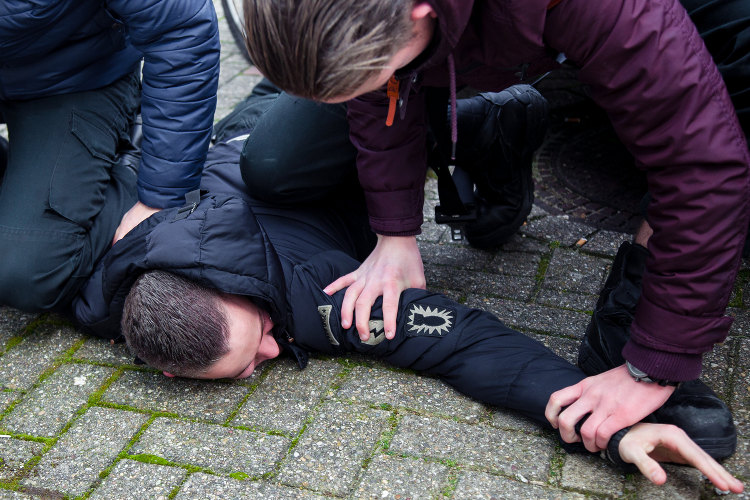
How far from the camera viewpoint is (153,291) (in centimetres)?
210

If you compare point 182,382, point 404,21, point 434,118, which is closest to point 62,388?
point 182,382

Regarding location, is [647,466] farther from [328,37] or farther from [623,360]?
[328,37]

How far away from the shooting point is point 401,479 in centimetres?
189

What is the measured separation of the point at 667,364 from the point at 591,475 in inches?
13.4

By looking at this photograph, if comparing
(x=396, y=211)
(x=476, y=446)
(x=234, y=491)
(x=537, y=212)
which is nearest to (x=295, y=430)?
(x=234, y=491)

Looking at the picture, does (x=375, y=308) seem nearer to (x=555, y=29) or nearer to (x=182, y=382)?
(x=182, y=382)

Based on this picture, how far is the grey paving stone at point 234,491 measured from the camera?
1.87 metres

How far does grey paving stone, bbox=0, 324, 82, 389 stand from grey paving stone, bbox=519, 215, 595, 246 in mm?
1608

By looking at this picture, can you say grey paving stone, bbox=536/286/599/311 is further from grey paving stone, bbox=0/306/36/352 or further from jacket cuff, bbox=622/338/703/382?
grey paving stone, bbox=0/306/36/352

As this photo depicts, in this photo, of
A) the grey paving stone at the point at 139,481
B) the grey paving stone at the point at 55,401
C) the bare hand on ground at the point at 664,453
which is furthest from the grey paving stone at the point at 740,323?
the grey paving stone at the point at 55,401

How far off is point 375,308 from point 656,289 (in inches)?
31.5

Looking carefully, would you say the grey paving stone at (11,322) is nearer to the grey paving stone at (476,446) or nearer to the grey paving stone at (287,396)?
the grey paving stone at (287,396)

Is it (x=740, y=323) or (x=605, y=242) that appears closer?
(x=740, y=323)

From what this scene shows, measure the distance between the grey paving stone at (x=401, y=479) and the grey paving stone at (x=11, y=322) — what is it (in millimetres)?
1295
